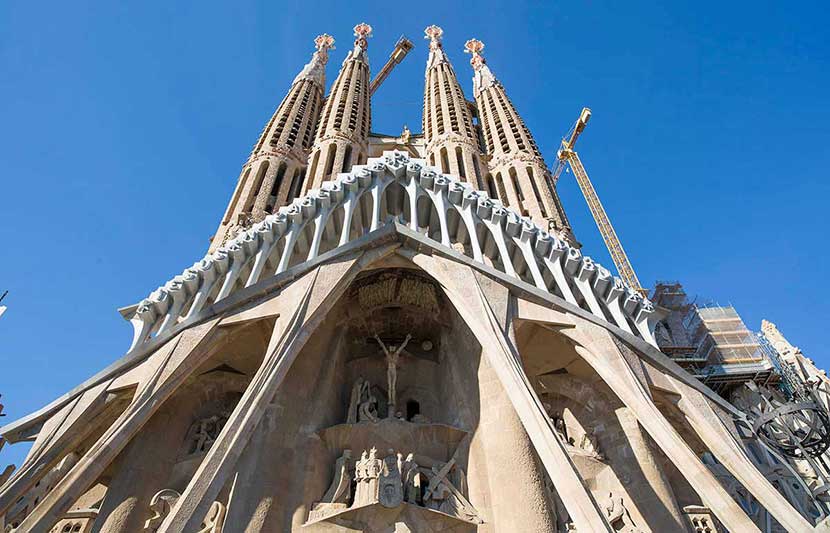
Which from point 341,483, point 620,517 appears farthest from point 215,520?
point 620,517

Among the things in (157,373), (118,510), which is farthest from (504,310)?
(118,510)

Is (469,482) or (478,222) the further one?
(478,222)

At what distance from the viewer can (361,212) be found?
42.7 ft

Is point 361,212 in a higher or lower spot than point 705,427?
higher

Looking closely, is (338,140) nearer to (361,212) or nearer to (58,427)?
(361,212)

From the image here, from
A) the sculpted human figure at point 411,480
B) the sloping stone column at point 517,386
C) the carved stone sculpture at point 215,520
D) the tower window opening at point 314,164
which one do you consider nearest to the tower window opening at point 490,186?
the tower window opening at point 314,164

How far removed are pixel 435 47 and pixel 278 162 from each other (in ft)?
55.4

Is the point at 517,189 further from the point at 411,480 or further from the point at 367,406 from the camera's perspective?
the point at 411,480

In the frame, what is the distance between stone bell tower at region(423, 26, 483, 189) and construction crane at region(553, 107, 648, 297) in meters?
6.13

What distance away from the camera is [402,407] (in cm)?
1171

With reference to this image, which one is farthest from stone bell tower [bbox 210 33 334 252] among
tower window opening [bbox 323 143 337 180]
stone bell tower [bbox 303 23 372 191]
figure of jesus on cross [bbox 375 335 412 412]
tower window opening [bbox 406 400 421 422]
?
tower window opening [bbox 406 400 421 422]

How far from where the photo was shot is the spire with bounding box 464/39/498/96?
Answer: 92.8 ft

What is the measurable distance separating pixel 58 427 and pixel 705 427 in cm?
944

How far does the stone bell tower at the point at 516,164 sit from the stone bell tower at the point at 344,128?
5.15 metres
